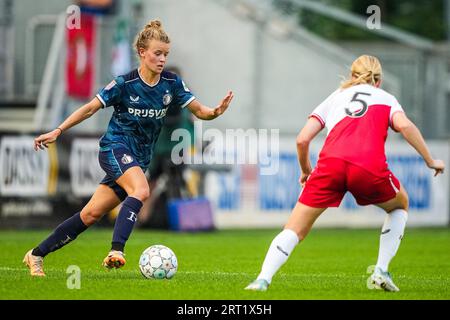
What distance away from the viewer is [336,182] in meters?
8.59

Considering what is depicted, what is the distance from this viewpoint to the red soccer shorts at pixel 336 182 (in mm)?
8555

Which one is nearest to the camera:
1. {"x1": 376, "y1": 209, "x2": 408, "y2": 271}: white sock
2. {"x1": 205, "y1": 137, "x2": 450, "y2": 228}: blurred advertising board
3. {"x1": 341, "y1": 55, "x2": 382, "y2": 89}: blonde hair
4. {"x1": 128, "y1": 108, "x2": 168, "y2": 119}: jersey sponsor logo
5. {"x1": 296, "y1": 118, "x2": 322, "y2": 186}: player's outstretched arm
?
{"x1": 296, "y1": 118, "x2": 322, "y2": 186}: player's outstretched arm

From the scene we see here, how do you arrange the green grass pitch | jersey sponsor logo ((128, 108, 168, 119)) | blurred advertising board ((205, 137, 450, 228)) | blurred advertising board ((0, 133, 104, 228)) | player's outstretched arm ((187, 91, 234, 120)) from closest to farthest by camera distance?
the green grass pitch < jersey sponsor logo ((128, 108, 168, 119)) < player's outstretched arm ((187, 91, 234, 120)) < blurred advertising board ((0, 133, 104, 228)) < blurred advertising board ((205, 137, 450, 228))

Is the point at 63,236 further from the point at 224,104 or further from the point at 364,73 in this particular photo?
the point at 364,73

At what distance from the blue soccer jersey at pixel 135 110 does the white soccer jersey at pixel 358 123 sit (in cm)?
185

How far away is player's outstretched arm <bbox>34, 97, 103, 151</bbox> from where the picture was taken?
9603 mm

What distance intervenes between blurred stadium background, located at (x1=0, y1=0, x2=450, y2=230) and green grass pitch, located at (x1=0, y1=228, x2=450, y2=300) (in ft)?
3.51

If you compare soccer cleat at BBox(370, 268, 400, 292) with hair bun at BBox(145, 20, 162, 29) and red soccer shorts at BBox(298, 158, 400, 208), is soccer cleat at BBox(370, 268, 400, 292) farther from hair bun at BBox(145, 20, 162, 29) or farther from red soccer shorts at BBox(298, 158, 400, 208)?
hair bun at BBox(145, 20, 162, 29)

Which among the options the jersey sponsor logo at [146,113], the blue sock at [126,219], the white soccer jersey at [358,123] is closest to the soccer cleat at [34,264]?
the blue sock at [126,219]

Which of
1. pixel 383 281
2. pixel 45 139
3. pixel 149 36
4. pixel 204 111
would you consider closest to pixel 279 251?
pixel 383 281

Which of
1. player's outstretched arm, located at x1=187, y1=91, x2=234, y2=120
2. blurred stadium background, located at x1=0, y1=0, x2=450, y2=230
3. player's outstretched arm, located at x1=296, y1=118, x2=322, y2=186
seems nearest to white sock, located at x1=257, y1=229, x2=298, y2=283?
player's outstretched arm, located at x1=296, y1=118, x2=322, y2=186

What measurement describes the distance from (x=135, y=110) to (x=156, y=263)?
1.35 m
